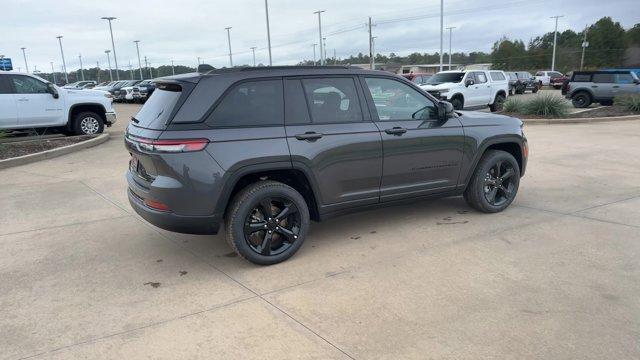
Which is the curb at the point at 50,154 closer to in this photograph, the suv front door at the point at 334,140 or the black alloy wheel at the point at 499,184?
the suv front door at the point at 334,140

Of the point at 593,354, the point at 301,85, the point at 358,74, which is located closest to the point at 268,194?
the point at 301,85

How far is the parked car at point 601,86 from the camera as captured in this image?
19.7 m

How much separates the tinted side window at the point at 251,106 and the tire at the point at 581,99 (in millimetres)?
19651

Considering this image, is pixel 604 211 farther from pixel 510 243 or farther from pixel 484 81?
pixel 484 81

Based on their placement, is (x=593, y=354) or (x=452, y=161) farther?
(x=452, y=161)

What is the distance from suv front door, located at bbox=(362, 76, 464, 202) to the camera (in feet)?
16.0

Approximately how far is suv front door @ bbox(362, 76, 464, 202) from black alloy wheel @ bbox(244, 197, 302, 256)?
3.37 ft

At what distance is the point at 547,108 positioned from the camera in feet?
50.8

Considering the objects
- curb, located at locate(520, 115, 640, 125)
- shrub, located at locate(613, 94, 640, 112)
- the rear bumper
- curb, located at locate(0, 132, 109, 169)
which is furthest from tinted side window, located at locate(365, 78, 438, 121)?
shrub, located at locate(613, 94, 640, 112)

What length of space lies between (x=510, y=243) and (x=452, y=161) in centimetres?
108

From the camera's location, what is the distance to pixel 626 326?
3205mm

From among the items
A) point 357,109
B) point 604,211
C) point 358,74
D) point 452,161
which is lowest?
point 604,211

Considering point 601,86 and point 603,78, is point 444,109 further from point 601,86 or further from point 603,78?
point 603,78

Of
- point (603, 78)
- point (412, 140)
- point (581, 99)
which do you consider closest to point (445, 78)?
point (581, 99)
